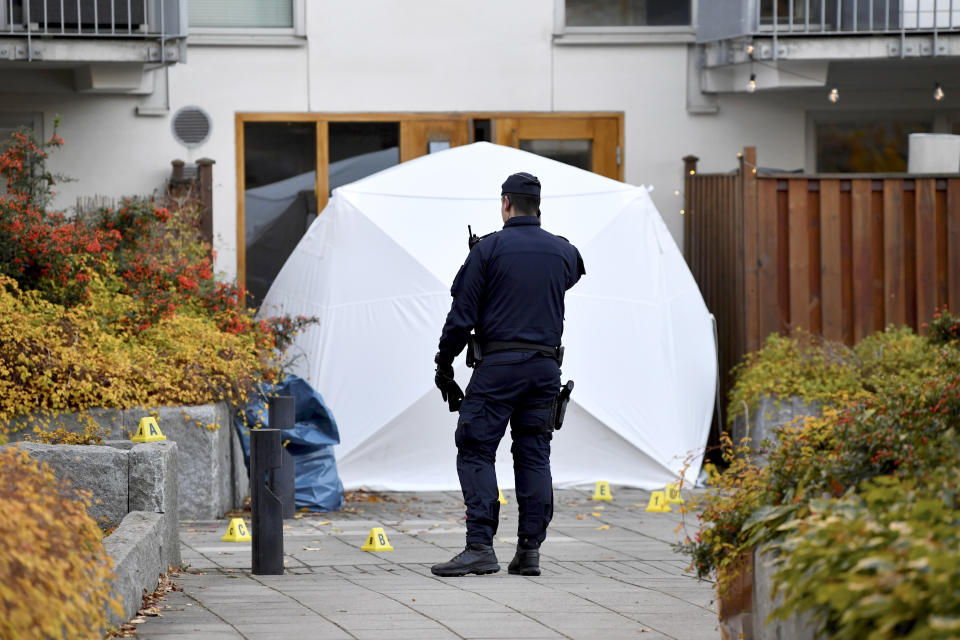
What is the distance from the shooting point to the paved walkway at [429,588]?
5609 mm

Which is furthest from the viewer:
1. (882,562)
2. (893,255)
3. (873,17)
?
(873,17)

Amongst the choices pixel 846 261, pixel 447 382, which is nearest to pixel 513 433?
pixel 447 382

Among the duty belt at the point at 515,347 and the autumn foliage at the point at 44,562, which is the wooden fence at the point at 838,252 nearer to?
the duty belt at the point at 515,347

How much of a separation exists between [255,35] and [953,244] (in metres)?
6.74

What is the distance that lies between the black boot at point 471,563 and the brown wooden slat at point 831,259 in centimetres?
630

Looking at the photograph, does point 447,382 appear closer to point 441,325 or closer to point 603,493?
point 603,493

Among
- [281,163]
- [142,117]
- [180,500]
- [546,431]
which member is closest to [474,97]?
[281,163]

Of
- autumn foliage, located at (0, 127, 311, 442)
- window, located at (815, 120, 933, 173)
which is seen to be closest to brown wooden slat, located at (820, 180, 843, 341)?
window, located at (815, 120, 933, 173)

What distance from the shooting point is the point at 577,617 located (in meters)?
5.87

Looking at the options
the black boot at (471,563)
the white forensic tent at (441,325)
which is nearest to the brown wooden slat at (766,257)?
the white forensic tent at (441,325)

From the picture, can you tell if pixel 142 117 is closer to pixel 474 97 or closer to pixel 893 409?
pixel 474 97

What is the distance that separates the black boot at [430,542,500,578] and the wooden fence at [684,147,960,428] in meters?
5.94

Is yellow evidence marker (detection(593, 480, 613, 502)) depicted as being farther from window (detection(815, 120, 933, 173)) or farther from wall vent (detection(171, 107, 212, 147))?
wall vent (detection(171, 107, 212, 147))

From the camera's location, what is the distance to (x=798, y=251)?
41.1 feet
